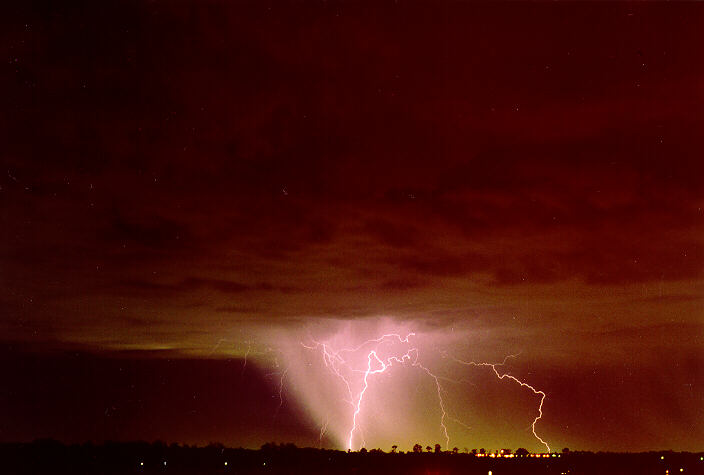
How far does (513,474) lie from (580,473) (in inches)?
256

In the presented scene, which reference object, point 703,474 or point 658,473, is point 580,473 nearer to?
point 658,473

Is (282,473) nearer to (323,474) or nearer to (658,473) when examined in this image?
(323,474)

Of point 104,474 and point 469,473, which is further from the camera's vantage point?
point 469,473

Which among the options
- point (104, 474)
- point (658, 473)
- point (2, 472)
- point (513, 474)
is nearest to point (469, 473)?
point (513, 474)

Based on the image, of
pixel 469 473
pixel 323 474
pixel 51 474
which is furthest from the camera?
pixel 469 473

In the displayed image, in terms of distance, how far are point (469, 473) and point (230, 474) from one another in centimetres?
2301

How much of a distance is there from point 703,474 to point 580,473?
12797mm

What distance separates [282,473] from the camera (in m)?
83.5

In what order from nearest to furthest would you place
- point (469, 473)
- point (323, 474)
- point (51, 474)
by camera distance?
1. point (51, 474)
2. point (323, 474)
3. point (469, 473)

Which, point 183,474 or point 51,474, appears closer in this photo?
point 51,474

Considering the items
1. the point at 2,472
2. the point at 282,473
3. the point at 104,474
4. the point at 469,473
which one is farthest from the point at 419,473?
the point at 2,472

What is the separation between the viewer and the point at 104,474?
77.5m

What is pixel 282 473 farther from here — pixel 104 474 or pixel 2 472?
pixel 2 472

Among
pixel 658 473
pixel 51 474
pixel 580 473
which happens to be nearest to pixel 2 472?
pixel 51 474
